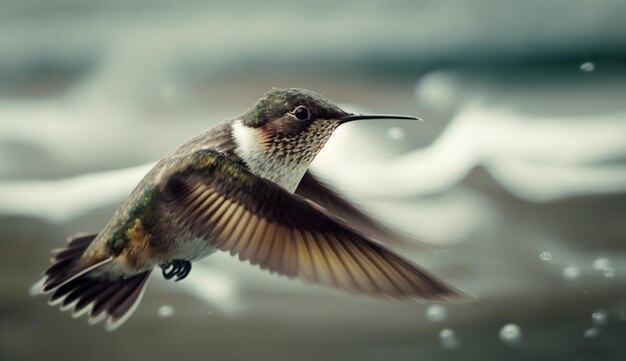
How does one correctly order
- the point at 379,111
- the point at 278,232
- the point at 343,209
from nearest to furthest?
the point at 278,232, the point at 343,209, the point at 379,111

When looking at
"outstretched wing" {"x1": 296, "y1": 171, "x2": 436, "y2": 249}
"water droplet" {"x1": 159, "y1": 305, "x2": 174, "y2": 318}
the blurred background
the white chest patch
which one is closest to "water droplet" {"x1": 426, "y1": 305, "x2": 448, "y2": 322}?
the blurred background

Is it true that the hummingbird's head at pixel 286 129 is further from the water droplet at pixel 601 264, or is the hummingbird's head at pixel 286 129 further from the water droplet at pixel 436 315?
the water droplet at pixel 601 264

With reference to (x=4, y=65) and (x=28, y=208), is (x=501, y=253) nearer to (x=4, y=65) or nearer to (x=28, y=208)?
(x=28, y=208)

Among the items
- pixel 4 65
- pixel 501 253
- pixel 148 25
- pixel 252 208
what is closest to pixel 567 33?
pixel 501 253

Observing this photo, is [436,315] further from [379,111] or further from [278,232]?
[278,232]

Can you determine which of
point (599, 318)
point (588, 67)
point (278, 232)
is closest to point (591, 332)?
point (599, 318)
